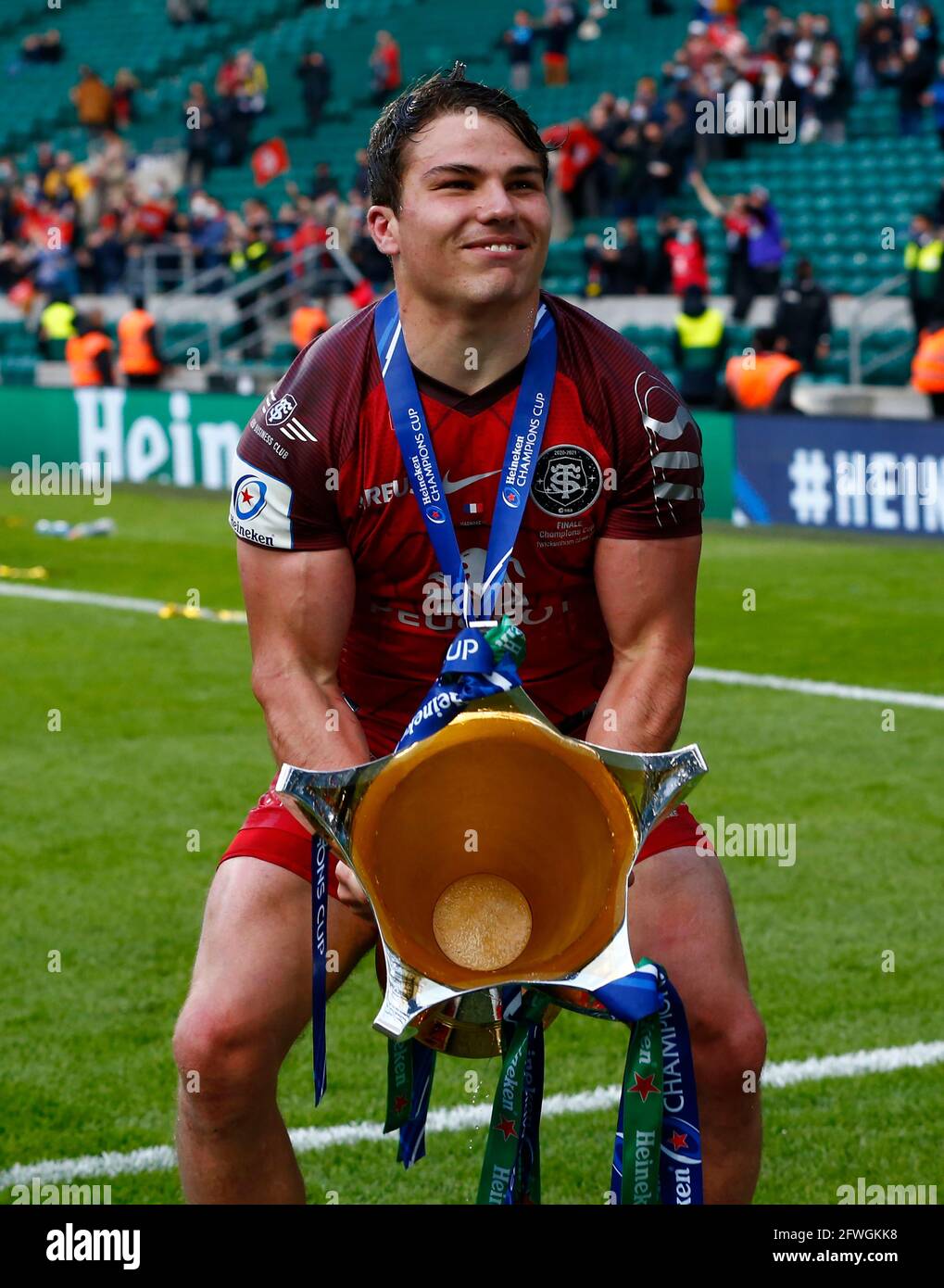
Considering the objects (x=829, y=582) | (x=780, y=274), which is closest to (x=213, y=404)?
(x=780, y=274)

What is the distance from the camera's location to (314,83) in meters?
30.0

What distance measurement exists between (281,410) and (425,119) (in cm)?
57

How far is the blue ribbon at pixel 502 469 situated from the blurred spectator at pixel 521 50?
981 inches

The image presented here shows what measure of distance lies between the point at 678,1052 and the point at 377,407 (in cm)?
125

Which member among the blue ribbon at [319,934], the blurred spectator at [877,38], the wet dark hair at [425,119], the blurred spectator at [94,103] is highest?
the blurred spectator at [877,38]

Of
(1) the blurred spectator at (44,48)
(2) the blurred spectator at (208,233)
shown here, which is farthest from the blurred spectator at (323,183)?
(1) the blurred spectator at (44,48)

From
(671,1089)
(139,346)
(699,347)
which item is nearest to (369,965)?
(671,1089)

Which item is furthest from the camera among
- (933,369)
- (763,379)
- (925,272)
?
(925,272)

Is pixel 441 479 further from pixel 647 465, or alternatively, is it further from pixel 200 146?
pixel 200 146

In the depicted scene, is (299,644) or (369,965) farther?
(369,965)

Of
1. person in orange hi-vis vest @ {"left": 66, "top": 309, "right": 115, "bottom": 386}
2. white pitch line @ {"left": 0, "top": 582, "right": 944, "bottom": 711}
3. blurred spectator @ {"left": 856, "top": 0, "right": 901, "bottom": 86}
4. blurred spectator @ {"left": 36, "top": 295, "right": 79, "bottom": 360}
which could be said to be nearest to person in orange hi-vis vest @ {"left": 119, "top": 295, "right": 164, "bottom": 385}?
person in orange hi-vis vest @ {"left": 66, "top": 309, "right": 115, "bottom": 386}

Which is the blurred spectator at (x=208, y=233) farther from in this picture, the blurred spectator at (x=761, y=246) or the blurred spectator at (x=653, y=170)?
the blurred spectator at (x=761, y=246)

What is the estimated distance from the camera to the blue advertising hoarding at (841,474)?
14.9 m

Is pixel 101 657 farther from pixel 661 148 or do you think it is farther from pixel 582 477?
pixel 661 148
